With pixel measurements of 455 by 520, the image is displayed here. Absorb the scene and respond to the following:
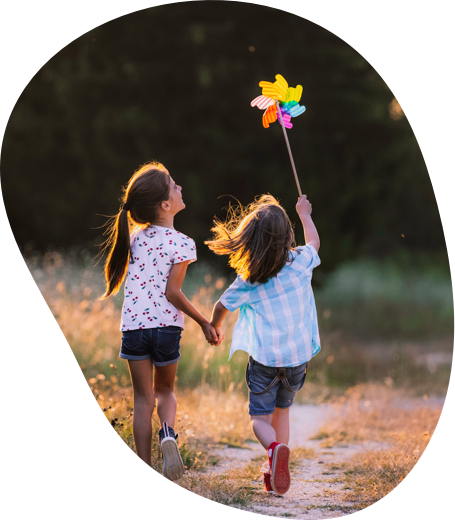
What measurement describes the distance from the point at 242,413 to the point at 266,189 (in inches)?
63.8

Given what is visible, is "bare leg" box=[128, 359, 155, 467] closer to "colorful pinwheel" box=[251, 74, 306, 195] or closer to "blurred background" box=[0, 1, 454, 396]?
"blurred background" box=[0, 1, 454, 396]

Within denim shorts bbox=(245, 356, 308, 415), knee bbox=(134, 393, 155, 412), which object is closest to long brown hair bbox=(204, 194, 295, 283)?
denim shorts bbox=(245, 356, 308, 415)

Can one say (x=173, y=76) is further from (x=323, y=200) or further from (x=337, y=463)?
(x=337, y=463)

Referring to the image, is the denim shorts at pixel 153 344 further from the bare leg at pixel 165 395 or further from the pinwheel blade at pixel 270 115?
the pinwheel blade at pixel 270 115

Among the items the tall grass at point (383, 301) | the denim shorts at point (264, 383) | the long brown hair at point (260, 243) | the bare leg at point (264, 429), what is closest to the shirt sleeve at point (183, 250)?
the long brown hair at point (260, 243)

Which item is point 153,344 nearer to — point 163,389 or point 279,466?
point 163,389

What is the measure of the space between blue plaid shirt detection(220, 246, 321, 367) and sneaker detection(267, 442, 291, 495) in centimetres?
39

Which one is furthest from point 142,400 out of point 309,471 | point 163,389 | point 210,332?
point 309,471

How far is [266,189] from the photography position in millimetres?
4059

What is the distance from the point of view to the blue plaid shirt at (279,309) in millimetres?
2646

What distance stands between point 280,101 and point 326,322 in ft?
7.04

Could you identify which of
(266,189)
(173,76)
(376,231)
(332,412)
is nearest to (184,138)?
(173,76)

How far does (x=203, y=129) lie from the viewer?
3977 mm

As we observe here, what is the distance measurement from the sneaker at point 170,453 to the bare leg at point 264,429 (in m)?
0.40
